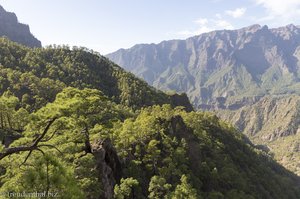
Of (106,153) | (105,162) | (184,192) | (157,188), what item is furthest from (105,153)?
(184,192)

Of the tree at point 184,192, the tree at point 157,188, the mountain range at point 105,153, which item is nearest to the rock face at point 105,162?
the mountain range at point 105,153

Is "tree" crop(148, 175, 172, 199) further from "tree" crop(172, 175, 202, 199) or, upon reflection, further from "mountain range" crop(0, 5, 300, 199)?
"tree" crop(172, 175, 202, 199)

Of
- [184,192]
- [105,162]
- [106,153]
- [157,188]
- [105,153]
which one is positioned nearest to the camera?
[105,162]

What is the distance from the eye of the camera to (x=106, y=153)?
67.2 metres

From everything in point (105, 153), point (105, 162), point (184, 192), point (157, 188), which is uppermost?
point (105, 153)

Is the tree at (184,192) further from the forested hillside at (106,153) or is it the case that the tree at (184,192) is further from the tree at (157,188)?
the tree at (157,188)

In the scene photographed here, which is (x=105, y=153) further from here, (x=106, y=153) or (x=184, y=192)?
(x=184, y=192)

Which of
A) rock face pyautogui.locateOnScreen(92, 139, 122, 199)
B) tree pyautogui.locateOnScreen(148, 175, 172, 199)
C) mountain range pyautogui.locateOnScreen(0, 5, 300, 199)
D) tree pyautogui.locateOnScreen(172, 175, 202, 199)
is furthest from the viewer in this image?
tree pyautogui.locateOnScreen(148, 175, 172, 199)

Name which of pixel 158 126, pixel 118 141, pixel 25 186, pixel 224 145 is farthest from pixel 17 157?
pixel 224 145

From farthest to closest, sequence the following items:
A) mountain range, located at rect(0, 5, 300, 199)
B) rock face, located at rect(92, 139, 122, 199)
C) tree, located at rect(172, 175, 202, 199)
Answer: tree, located at rect(172, 175, 202, 199) < rock face, located at rect(92, 139, 122, 199) < mountain range, located at rect(0, 5, 300, 199)

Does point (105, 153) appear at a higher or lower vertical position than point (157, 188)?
higher

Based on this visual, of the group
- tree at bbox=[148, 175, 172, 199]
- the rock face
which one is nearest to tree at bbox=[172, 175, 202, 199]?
tree at bbox=[148, 175, 172, 199]

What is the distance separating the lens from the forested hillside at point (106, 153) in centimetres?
2323

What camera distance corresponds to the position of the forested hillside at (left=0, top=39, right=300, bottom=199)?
23.2 metres
